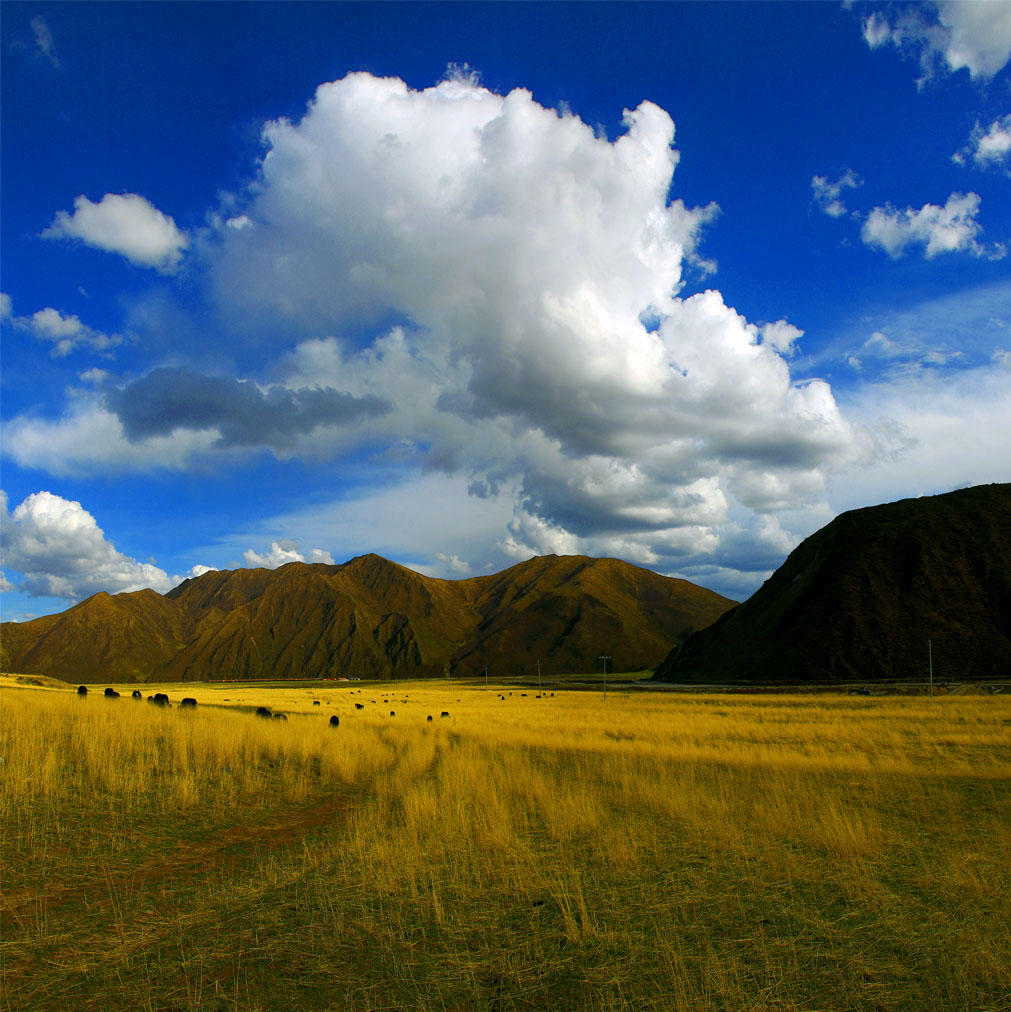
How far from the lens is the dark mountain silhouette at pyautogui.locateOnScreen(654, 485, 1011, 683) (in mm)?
80125

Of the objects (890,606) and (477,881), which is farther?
(890,606)

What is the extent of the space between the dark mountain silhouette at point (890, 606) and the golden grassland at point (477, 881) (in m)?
75.6

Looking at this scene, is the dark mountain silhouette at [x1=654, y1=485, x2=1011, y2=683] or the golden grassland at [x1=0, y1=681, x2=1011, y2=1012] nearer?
the golden grassland at [x1=0, y1=681, x2=1011, y2=1012]

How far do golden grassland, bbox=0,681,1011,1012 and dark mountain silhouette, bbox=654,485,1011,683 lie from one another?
75.6 metres

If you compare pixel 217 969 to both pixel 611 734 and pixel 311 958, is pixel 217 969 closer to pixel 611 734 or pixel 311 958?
pixel 311 958

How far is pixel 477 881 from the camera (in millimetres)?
8172

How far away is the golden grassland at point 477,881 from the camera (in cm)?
543

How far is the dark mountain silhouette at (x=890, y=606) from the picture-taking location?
80.1 metres

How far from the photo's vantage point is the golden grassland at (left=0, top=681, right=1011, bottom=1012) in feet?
17.8

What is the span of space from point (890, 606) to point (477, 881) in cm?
9850

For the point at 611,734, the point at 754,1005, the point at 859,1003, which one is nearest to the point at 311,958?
the point at 754,1005

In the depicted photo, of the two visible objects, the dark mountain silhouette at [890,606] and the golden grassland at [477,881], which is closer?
the golden grassland at [477,881]

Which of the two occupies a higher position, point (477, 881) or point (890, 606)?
point (890, 606)

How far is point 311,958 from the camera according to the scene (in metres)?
5.98
